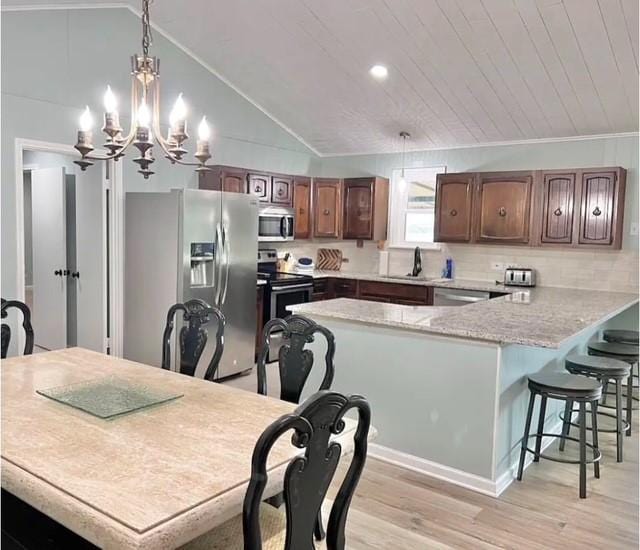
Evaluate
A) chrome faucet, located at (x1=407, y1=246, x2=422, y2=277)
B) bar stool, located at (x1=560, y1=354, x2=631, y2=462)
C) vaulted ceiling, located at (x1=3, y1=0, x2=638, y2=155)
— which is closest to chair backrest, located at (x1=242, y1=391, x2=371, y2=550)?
bar stool, located at (x1=560, y1=354, x2=631, y2=462)

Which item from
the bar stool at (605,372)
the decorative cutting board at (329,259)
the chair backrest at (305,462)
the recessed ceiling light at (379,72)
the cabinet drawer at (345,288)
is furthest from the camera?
the decorative cutting board at (329,259)

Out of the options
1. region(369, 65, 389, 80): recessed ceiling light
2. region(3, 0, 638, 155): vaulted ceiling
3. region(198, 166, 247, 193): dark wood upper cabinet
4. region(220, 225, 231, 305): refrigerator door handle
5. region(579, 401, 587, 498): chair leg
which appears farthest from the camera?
region(198, 166, 247, 193): dark wood upper cabinet

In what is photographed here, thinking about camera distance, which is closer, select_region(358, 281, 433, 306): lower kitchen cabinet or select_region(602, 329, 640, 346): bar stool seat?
select_region(602, 329, 640, 346): bar stool seat

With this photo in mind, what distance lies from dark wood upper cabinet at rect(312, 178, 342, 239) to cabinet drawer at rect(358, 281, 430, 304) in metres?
0.86

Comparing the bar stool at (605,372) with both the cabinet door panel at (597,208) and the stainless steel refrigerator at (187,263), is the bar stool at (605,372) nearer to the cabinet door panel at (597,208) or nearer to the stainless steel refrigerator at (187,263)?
the cabinet door panel at (597,208)

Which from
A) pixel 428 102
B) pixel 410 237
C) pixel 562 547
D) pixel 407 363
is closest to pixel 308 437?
pixel 562 547

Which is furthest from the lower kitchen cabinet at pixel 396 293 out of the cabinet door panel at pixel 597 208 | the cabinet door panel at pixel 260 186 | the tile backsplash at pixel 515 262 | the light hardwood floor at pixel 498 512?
the light hardwood floor at pixel 498 512

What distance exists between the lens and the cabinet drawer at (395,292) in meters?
5.81

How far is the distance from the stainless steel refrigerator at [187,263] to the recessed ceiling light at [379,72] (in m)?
1.58

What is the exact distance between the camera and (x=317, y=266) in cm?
728

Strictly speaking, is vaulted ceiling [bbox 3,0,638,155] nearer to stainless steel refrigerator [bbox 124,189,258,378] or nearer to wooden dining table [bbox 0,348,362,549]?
stainless steel refrigerator [bbox 124,189,258,378]

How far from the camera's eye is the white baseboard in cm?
306

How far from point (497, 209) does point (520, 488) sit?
322cm

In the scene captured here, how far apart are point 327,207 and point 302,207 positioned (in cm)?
33
